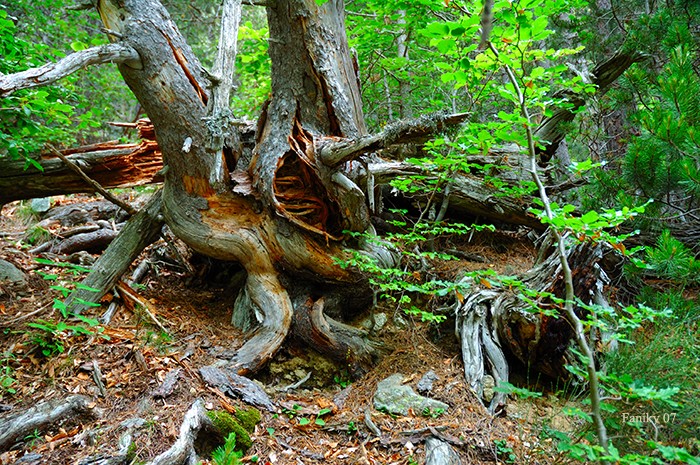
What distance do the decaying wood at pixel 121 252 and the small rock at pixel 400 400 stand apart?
9.88ft

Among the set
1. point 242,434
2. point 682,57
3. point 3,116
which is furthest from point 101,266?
point 682,57

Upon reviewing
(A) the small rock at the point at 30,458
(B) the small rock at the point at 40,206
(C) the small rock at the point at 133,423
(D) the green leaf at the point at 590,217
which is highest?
(D) the green leaf at the point at 590,217

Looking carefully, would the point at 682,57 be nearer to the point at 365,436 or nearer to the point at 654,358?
the point at 654,358

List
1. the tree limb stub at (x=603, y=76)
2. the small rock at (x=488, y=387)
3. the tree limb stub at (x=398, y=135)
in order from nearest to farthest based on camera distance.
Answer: the tree limb stub at (x=398, y=135) < the small rock at (x=488, y=387) < the tree limb stub at (x=603, y=76)

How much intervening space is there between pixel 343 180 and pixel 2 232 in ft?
17.2

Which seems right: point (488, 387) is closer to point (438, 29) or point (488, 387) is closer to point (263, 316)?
point (263, 316)

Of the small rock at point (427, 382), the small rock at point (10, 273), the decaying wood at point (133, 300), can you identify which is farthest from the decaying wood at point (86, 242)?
the small rock at point (427, 382)

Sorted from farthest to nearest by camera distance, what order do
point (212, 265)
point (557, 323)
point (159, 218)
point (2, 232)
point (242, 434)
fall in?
point (2, 232)
point (212, 265)
point (159, 218)
point (557, 323)
point (242, 434)

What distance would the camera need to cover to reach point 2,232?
5.88 meters

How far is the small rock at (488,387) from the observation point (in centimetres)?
374

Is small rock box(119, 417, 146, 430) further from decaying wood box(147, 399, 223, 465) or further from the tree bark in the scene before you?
the tree bark

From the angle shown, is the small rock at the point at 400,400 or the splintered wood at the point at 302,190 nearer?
the small rock at the point at 400,400

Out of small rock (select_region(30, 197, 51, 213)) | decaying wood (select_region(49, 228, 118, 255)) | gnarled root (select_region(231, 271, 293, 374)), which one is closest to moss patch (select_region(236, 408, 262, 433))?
gnarled root (select_region(231, 271, 293, 374))

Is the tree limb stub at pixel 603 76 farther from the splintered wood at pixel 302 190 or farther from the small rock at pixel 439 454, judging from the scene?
the small rock at pixel 439 454
